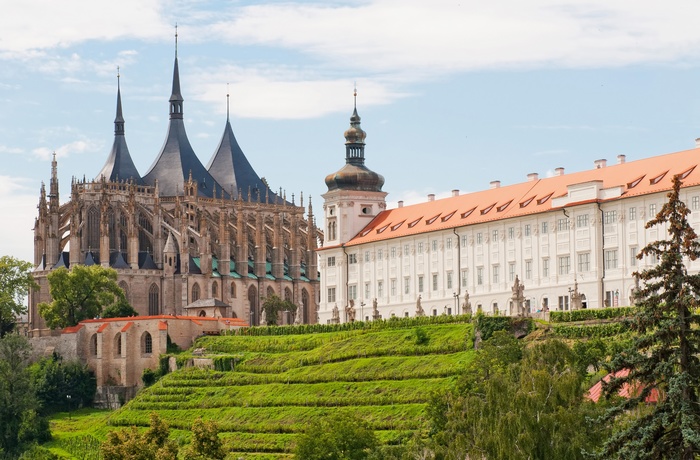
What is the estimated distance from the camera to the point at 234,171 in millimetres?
156375

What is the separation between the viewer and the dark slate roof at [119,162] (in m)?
144

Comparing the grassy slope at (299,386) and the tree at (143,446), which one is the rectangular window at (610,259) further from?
the tree at (143,446)

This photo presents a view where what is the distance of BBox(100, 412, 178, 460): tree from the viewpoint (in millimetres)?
70188

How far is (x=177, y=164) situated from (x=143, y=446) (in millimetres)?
79816

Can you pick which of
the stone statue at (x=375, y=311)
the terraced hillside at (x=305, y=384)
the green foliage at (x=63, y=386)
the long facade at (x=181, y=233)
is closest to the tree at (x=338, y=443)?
the terraced hillside at (x=305, y=384)

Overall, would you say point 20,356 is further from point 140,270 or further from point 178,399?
point 140,270

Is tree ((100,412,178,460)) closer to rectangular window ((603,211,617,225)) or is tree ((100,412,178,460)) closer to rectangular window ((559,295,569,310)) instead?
rectangular window ((559,295,569,310))

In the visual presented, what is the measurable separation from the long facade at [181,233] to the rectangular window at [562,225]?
42702 mm

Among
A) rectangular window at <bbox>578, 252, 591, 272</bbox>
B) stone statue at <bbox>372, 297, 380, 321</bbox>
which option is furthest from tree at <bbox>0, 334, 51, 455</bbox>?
rectangular window at <bbox>578, 252, 591, 272</bbox>

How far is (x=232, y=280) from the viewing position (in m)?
142

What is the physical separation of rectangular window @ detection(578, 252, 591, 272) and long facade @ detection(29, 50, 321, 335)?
44.7 metres

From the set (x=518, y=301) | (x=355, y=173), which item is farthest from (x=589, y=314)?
(x=355, y=173)

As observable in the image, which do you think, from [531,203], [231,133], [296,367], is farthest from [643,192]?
[231,133]

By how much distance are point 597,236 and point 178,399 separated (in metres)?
28.5
